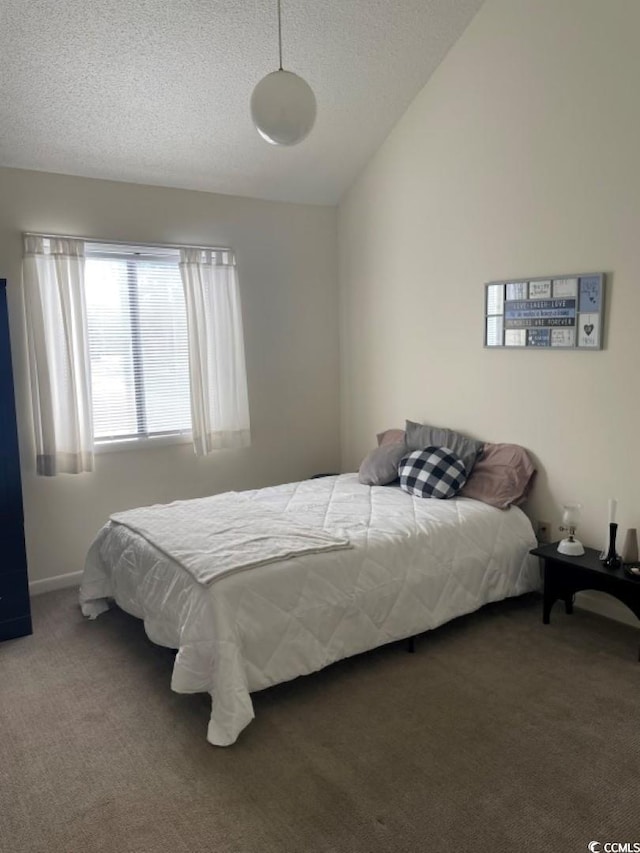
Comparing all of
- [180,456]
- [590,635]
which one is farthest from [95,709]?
[590,635]

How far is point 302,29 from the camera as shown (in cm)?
333

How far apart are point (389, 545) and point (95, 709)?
143 centimetres

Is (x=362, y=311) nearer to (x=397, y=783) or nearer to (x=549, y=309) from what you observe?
(x=549, y=309)

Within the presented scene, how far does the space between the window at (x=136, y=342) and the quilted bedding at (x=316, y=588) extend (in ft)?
3.00

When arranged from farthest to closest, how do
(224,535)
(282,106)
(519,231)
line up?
(519,231) → (224,535) → (282,106)

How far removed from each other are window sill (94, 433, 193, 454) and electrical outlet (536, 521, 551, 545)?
230 centimetres

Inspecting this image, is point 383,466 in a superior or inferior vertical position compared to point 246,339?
inferior

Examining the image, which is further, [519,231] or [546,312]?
[519,231]

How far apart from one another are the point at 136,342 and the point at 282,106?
6.79ft

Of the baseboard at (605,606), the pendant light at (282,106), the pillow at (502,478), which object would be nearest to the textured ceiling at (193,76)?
the pendant light at (282,106)

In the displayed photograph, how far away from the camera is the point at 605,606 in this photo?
11.1 ft

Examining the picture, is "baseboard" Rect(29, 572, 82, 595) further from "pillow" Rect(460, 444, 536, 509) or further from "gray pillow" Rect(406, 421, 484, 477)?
"pillow" Rect(460, 444, 536, 509)

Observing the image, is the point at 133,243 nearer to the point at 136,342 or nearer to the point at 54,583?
the point at 136,342

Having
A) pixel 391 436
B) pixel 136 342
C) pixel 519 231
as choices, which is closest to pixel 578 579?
pixel 391 436
